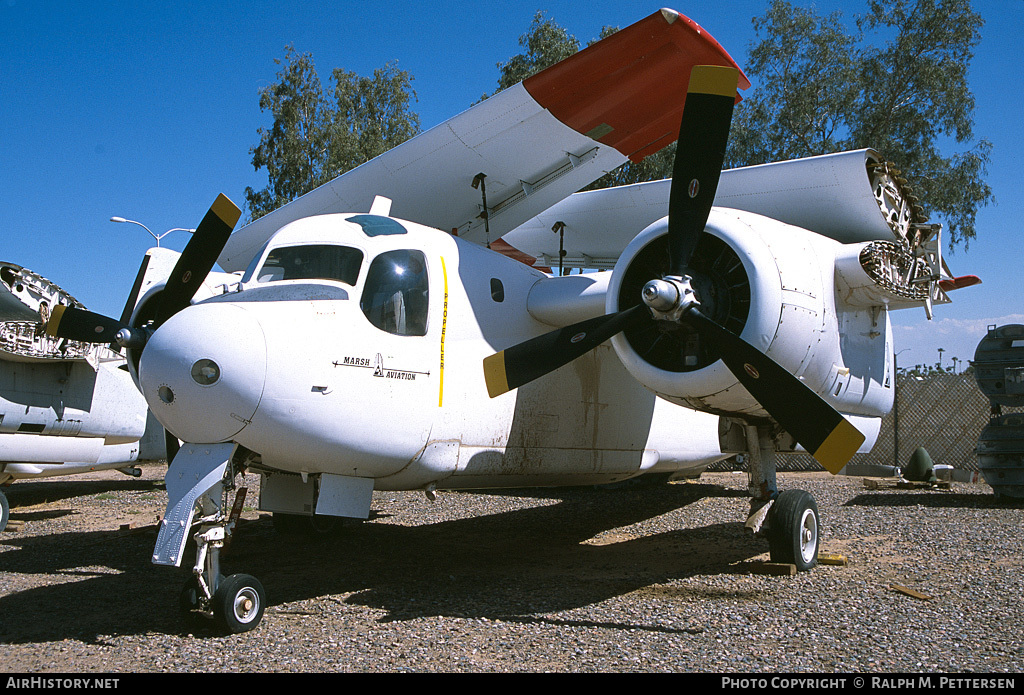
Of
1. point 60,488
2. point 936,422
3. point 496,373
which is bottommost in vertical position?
point 60,488

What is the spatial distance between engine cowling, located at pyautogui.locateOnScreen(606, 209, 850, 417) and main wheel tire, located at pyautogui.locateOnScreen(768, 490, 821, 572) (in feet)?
3.75

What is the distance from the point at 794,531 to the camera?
7.47 m

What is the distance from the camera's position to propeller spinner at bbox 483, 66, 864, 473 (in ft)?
20.2

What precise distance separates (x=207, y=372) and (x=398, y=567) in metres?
Answer: 3.48

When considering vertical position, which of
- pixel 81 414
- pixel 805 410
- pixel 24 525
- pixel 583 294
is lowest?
pixel 24 525

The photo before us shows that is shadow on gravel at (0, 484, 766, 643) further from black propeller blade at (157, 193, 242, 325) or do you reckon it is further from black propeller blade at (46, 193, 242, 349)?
black propeller blade at (157, 193, 242, 325)

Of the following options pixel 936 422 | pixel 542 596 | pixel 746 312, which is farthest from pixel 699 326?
pixel 936 422

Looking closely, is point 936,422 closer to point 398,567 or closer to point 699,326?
point 699,326

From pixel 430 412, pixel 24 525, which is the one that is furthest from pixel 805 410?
pixel 24 525

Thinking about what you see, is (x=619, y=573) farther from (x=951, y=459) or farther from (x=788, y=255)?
(x=951, y=459)

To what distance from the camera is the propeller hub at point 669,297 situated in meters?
6.18

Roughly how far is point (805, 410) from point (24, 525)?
35.9 ft

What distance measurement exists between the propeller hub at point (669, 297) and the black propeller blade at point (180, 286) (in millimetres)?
3937
